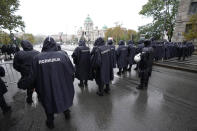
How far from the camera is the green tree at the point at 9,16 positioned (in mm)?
9330

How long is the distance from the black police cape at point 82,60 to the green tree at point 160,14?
2424cm

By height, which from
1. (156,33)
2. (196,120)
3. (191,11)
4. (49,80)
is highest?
(191,11)

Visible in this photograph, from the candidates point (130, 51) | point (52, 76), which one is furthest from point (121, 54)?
point (52, 76)

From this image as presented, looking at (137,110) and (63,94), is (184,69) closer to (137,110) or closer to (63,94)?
(137,110)

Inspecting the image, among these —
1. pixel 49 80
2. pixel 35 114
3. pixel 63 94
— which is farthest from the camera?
pixel 35 114

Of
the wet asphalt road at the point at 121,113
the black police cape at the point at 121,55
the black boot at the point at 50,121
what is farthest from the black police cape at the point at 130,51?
the black boot at the point at 50,121

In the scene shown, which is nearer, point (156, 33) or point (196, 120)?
point (196, 120)

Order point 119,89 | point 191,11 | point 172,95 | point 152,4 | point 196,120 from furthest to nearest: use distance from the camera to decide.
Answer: point 152,4, point 191,11, point 119,89, point 172,95, point 196,120

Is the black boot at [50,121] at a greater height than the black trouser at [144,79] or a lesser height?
lesser

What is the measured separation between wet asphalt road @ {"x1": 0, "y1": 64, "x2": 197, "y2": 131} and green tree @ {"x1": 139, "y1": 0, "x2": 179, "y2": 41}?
78.4 ft

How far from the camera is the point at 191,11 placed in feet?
63.3

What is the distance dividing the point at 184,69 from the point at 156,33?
20189 mm

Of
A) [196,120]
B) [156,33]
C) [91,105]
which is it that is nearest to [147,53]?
[196,120]

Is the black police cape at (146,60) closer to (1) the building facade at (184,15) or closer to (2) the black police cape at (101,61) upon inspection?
(2) the black police cape at (101,61)
